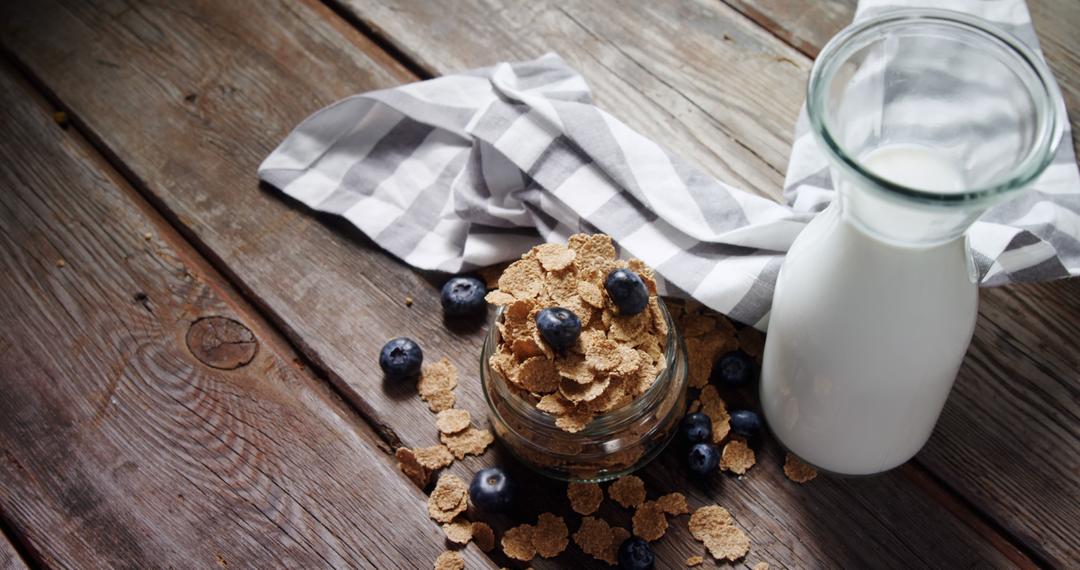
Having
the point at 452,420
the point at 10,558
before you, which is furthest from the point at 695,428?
the point at 10,558

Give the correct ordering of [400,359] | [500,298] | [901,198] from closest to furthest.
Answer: [901,198]
[500,298]
[400,359]

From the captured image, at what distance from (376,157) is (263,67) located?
19 centimetres

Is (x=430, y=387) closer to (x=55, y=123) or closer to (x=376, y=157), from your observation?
(x=376, y=157)

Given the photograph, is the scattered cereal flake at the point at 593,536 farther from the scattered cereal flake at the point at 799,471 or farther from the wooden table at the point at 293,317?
the scattered cereal flake at the point at 799,471

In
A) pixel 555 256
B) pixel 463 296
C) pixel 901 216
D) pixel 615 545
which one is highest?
pixel 901 216

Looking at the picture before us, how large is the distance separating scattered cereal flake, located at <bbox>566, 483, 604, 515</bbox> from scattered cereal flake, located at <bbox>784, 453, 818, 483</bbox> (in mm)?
178

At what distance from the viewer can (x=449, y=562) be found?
2.89ft

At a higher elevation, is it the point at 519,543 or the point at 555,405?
the point at 555,405

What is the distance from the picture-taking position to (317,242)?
1.06m

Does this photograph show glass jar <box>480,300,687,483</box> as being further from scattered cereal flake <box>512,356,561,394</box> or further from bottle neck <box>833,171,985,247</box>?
bottle neck <box>833,171,985,247</box>

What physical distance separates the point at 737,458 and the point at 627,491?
11 centimetres

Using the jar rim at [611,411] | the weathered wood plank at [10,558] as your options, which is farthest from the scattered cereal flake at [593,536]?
the weathered wood plank at [10,558]

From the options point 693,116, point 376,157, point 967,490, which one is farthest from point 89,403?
point 967,490

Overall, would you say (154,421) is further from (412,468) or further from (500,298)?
(500,298)
